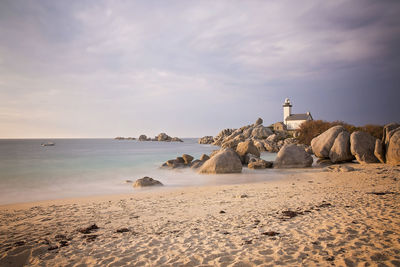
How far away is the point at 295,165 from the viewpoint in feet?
60.3

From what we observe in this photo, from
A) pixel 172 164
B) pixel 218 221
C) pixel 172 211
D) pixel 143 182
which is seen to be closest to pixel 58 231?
pixel 172 211

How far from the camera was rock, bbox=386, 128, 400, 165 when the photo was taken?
15422 millimetres

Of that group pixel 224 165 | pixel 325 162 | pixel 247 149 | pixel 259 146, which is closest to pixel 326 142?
pixel 325 162

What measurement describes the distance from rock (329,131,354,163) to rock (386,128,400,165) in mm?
2634

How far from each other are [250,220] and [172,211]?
2.67 meters

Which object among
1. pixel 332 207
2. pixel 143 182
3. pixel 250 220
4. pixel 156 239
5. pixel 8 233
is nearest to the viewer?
pixel 156 239

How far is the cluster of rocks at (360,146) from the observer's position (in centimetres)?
1587

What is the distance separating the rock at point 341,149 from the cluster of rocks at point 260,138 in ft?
40.2

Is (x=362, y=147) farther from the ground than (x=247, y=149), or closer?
farther from the ground

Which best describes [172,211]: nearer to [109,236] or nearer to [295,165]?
[109,236]

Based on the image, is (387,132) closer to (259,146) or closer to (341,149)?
(341,149)

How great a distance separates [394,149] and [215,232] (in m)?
16.6

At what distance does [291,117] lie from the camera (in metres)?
76.8

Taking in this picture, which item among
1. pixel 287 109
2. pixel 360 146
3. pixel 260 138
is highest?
pixel 287 109
